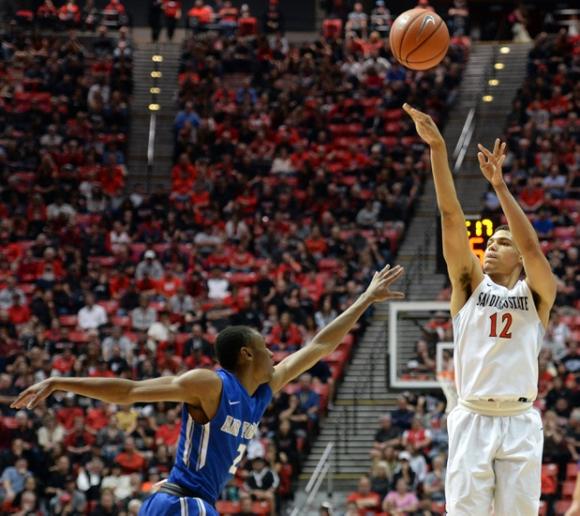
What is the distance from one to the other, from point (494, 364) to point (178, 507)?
6.66ft

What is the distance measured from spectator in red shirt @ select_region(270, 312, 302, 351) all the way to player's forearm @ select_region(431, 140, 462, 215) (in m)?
12.0

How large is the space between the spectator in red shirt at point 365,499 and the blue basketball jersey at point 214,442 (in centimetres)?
983

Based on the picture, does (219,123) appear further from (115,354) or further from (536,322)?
(536,322)

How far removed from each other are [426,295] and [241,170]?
5491mm

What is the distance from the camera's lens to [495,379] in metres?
7.10

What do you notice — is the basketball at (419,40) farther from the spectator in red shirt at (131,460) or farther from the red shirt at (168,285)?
the red shirt at (168,285)

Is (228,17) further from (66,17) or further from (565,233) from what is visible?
(565,233)

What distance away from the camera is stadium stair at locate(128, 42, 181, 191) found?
26.0 m

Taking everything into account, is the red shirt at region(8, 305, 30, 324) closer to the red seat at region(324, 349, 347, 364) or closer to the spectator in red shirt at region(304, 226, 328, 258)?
the spectator in red shirt at region(304, 226, 328, 258)

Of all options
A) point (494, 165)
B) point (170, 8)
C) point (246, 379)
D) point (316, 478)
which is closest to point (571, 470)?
point (316, 478)

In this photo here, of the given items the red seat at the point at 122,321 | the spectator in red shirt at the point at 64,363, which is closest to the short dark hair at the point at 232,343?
the spectator in red shirt at the point at 64,363

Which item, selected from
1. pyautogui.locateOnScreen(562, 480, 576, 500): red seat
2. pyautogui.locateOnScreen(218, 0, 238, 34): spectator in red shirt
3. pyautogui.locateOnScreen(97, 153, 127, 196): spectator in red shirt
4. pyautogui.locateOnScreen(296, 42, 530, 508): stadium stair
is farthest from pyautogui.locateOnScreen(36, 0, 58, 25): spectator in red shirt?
pyautogui.locateOnScreen(562, 480, 576, 500): red seat

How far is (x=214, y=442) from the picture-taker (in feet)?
20.9

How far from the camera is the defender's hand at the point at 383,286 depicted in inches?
283
